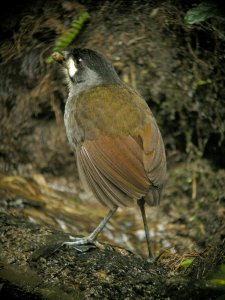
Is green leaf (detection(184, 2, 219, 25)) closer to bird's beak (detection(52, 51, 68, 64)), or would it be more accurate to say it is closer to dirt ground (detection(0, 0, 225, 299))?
dirt ground (detection(0, 0, 225, 299))

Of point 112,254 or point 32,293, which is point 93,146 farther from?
point 32,293

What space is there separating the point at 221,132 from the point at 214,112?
0.71 ft

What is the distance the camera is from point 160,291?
3514 mm

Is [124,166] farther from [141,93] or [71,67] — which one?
[141,93]

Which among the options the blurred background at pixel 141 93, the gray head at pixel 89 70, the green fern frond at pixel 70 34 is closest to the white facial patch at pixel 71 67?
the gray head at pixel 89 70

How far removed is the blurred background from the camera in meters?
6.34

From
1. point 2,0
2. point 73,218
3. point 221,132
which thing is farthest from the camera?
point 2,0

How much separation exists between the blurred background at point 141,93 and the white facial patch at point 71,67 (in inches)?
40.3

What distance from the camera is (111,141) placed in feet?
15.3

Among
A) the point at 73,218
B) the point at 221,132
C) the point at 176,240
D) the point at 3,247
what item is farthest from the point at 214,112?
the point at 3,247

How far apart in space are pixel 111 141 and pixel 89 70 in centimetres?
89

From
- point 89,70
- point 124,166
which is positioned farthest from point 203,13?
point 124,166

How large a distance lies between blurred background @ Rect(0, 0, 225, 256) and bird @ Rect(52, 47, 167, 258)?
129cm

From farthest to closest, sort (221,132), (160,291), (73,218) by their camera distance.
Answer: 1. (221,132)
2. (73,218)
3. (160,291)
